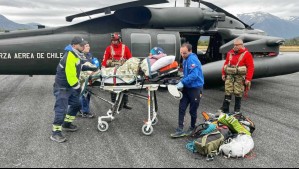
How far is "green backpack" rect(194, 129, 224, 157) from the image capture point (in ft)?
15.4

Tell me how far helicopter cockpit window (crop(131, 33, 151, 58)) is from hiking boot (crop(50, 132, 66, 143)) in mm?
4674

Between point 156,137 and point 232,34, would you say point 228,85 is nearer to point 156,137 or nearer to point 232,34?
point 156,137

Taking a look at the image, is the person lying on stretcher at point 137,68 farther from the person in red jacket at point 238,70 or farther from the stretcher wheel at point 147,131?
the person in red jacket at point 238,70

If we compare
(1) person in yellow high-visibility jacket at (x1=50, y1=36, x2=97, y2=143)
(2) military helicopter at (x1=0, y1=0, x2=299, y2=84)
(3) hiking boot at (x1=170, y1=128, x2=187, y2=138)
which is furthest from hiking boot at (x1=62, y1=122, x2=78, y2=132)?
(2) military helicopter at (x1=0, y1=0, x2=299, y2=84)

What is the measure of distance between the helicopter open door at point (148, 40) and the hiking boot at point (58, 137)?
4.67 m

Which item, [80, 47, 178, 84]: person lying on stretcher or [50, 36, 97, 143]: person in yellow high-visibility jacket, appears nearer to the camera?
[50, 36, 97, 143]: person in yellow high-visibility jacket

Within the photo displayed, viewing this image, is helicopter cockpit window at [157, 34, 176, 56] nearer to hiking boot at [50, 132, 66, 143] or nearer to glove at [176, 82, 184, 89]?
glove at [176, 82, 184, 89]

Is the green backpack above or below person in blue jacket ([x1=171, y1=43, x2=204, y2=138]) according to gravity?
below

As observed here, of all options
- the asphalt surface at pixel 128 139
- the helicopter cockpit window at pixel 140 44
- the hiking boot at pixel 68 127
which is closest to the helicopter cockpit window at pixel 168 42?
the helicopter cockpit window at pixel 140 44

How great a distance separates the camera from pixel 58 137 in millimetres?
5418

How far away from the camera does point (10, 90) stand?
33.8 ft

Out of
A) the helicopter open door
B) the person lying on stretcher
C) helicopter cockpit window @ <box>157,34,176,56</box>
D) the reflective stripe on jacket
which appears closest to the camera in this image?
the reflective stripe on jacket

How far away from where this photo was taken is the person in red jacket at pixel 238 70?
6.76m

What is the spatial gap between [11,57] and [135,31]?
3845 millimetres
